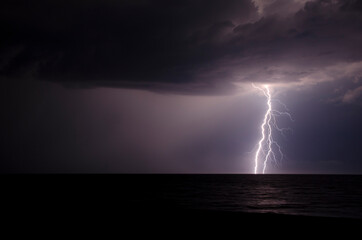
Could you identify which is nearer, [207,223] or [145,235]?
[145,235]

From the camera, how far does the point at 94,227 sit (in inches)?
384

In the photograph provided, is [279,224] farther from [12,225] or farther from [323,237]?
[12,225]

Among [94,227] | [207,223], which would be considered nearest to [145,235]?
[94,227]

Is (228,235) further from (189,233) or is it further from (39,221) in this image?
(39,221)

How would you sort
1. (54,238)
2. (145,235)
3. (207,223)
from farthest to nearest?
(207,223) → (145,235) → (54,238)

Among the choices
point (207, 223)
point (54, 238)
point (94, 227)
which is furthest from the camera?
point (207, 223)

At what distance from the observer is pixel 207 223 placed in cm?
1095

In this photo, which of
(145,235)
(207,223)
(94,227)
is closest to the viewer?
(145,235)

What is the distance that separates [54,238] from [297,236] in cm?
660

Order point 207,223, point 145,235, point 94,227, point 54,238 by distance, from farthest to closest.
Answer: point 207,223 → point 94,227 → point 145,235 → point 54,238

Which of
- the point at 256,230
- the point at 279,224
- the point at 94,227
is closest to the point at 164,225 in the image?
the point at 94,227

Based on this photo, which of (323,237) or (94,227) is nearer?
(323,237)

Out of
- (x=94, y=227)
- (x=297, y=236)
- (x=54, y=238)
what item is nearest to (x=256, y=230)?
(x=297, y=236)

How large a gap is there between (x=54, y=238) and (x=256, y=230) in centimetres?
579
